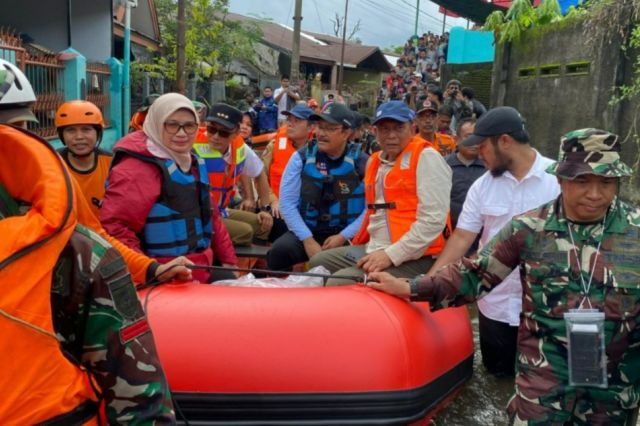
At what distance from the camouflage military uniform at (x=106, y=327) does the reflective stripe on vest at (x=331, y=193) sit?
9.01 ft

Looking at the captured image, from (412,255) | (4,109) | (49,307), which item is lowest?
(412,255)

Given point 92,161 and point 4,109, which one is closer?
point 4,109

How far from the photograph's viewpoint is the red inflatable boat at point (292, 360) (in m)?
2.28

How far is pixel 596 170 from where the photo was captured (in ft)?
6.22

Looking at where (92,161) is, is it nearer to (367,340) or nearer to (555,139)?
(367,340)

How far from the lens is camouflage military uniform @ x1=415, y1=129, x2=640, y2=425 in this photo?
6.42ft

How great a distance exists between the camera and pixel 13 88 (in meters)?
1.24

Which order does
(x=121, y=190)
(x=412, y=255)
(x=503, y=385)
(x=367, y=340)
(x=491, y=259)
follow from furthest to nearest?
(x=503, y=385) < (x=412, y=255) < (x=121, y=190) < (x=367, y=340) < (x=491, y=259)

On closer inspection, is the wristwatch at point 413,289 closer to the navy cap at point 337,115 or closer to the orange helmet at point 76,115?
the navy cap at point 337,115

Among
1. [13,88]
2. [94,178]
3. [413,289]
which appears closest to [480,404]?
[413,289]

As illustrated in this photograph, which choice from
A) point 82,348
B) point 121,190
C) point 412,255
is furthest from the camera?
point 412,255

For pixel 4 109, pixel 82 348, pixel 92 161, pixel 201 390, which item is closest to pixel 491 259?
pixel 201 390

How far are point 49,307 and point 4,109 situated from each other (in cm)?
43

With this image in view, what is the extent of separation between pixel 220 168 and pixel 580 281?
273 centimetres
